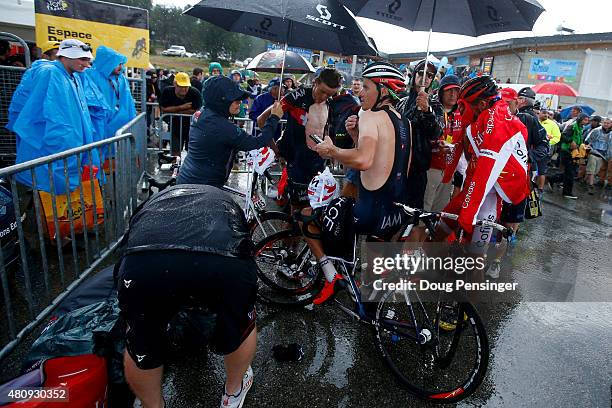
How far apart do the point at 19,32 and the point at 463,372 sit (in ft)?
38.6

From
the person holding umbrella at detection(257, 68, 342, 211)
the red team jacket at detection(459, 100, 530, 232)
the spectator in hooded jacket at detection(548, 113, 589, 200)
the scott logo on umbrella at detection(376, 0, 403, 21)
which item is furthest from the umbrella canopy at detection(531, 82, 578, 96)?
the red team jacket at detection(459, 100, 530, 232)

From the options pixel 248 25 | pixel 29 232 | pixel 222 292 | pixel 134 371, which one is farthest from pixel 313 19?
pixel 29 232

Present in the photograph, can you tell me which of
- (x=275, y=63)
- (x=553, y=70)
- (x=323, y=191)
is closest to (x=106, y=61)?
(x=323, y=191)

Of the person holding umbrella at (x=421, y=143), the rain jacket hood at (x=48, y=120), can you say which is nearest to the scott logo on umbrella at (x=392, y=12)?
the person holding umbrella at (x=421, y=143)

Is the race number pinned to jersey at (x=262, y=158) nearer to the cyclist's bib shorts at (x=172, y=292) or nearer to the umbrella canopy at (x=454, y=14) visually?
the umbrella canopy at (x=454, y=14)

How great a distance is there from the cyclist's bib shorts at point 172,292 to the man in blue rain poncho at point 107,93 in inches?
149

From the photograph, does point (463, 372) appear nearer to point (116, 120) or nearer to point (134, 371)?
point (134, 371)

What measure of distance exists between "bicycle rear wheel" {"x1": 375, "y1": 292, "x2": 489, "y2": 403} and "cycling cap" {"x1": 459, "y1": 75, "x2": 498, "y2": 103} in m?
1.76

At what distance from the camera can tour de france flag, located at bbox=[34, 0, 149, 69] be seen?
5.94 metres

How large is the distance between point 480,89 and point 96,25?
620cm

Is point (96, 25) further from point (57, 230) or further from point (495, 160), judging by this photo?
point (495, 160)

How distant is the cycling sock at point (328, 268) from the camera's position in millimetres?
Result: 3162

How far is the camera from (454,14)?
3.84m

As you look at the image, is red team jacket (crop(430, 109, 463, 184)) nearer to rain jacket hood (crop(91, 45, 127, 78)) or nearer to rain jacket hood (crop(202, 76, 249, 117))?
rain jacket hood (crop(202, 76, 249, 117))
